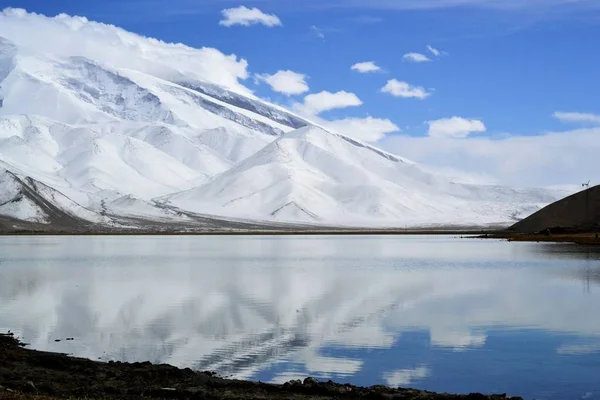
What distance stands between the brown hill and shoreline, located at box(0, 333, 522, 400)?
121 metres

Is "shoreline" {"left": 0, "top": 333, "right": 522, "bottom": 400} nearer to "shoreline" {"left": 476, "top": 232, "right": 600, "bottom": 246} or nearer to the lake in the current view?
the lake

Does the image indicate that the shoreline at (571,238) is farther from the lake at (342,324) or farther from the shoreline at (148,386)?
the shoreline at (148,386)

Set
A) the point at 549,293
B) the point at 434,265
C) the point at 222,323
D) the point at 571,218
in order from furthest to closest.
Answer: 1. the point at 571,218
2. the point at 434,265
3. the point at 549,293
4. the point at 222,323

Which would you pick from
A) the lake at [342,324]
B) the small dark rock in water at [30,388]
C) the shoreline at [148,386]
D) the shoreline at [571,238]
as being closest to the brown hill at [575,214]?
the shoreline at [571,238]

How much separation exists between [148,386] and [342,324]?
11580 millimetres

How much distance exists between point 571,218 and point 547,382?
12695 cm

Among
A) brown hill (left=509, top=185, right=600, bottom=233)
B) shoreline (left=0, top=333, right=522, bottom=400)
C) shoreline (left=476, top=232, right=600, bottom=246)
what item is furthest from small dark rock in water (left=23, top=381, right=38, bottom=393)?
brown hill (left=509, top=185, right=600, bottom=233)

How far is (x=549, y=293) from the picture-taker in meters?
38.9

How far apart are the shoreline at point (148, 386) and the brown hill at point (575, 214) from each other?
121 m

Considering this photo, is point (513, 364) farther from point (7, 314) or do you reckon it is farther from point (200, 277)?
point (200, 277)

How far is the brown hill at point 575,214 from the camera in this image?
134 m

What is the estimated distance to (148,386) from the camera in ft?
59.1

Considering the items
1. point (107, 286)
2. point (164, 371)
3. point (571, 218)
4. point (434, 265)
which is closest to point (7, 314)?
point (107, 286)

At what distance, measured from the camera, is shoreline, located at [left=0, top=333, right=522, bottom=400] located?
1695 centimetres
